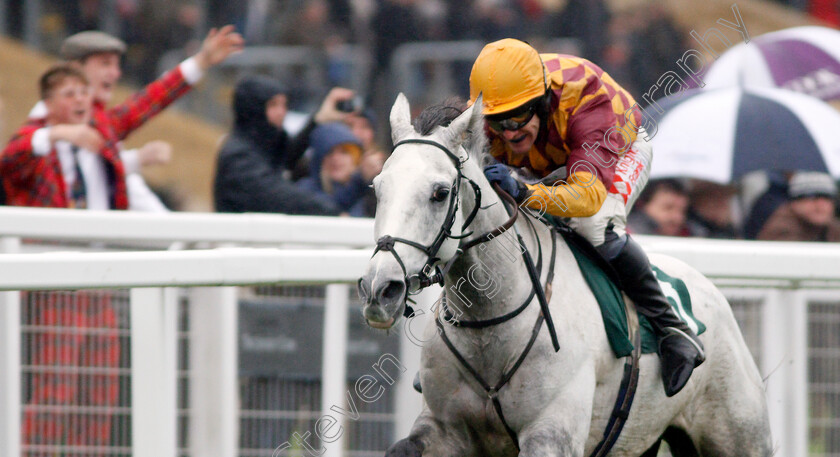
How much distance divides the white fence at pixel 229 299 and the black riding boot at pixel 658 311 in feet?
2.32

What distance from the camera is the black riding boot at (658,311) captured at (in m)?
3.89

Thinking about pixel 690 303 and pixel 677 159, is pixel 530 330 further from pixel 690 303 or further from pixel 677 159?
pixel 677 159

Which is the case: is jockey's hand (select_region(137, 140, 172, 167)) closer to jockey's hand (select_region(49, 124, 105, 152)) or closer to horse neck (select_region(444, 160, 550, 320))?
jockey's hand (select_region(49, 124, 105, 152))

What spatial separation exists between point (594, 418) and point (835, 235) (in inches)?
159

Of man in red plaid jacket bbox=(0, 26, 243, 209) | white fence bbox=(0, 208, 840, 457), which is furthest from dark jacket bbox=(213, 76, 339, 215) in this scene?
white fence bbox=(0, 208, 840, 457)

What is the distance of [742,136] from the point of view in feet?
23.5

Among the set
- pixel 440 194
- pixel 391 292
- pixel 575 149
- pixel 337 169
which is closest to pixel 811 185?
pixel 337 169

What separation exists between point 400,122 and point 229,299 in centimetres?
119

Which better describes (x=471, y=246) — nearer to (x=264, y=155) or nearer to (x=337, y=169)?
(x=264, y=155)

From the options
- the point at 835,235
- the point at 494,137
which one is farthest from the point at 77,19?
the point at 494,137

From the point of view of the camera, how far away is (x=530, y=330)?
3590mm

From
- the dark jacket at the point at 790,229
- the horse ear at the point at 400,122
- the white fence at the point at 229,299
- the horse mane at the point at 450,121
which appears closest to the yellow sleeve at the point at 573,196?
the horse mane at the point at 450,121

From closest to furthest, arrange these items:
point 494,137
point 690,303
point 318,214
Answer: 1. point 494,137
2. point 690,303
3. point 318,214

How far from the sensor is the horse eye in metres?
3.19
